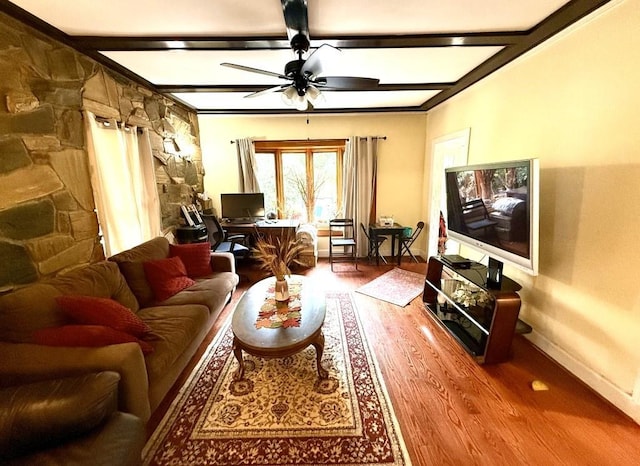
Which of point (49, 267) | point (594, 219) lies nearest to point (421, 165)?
point (594, 219)

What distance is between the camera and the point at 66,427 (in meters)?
1.07

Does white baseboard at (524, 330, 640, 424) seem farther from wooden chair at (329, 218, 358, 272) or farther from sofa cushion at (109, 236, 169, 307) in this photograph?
sofa cushion at (109, 236, 169, 307)

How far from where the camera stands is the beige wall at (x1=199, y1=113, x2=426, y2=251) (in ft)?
15.3

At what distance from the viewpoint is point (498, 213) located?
2.18m

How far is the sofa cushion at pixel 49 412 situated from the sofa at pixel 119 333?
0.59ft

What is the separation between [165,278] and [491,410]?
2.72 meters

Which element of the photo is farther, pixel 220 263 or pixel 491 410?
pixel 220 263

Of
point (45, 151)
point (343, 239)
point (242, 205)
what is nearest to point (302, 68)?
point (45, 151)

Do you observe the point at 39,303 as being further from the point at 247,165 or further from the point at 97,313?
the point at 247,165

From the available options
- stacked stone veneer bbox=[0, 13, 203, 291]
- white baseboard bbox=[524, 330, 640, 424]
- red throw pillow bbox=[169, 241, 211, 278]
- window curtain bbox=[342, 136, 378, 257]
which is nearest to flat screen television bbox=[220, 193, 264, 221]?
window curtain bbox=[342, 136, 378, 257]

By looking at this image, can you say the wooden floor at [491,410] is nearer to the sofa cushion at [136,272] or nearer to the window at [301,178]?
the sofa cushion at [136,272]

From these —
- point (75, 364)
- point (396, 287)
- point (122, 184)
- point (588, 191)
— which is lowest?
point (396, 287)

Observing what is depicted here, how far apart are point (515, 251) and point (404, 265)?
8.40 ft

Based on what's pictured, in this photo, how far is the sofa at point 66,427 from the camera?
102 cm
